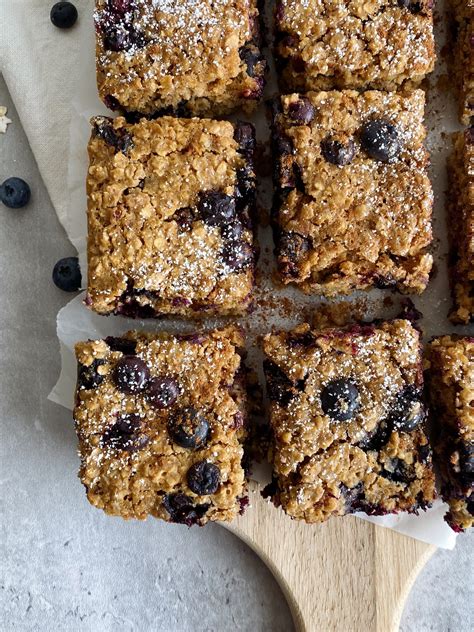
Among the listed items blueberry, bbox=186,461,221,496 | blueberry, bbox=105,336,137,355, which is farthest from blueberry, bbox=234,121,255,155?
blueberry, bbox=186,461,221,496

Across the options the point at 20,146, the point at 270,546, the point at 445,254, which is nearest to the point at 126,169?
the point at 20,146

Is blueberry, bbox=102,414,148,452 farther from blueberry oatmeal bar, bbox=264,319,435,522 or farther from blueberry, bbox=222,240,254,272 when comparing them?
blueberry, bbox=222,240,254,272

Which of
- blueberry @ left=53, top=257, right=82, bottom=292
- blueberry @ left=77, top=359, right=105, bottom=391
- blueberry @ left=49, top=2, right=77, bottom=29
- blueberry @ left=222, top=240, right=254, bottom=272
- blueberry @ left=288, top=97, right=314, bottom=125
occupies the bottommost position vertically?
blueberry @ left=77, top=359, right=105, bottom=391

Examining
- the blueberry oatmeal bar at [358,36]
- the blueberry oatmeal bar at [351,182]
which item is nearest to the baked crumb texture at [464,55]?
the blueberry oatmeal bar at [358,36]

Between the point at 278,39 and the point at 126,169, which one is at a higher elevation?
the point at 278,39

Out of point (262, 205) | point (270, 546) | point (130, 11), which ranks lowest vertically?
point (270, 546)

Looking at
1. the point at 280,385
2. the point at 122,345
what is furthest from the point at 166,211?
the point at 280,385

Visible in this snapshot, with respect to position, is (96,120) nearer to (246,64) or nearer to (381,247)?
(246,64)

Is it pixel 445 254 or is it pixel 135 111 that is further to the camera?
pixel 445 254
